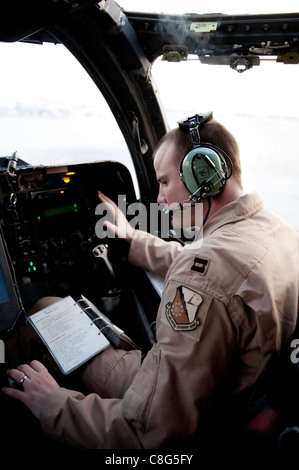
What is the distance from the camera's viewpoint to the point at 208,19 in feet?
5.29

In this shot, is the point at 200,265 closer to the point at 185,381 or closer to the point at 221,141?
the point at 185,381

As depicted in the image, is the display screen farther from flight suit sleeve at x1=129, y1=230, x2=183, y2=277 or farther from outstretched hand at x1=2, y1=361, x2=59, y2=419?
→ flight suit sleeve at x1=129, y1=230, x2=183, y2=277

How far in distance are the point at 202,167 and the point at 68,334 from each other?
2.76 ft

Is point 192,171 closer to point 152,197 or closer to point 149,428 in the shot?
point 149,428

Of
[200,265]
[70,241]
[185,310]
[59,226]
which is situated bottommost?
[185,310]

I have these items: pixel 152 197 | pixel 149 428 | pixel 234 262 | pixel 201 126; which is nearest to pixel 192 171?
pixel 201 126

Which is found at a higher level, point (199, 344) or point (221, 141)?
point (221, 141)

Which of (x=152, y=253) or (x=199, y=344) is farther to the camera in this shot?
(x=152, y=253)

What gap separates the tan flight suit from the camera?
2.90ft

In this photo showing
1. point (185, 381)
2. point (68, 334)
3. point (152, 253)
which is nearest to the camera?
point (185, 381)

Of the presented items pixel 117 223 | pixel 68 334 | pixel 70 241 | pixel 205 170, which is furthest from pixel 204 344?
pixel 70 241

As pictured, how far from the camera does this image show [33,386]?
3.73 feet

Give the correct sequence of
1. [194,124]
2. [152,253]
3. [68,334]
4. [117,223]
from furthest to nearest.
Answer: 1. [117,223]
2. [152,253]
3. [68,334]
4. [194,124]

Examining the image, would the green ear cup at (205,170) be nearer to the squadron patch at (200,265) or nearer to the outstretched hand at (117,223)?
the squadron patch at (200,265)
